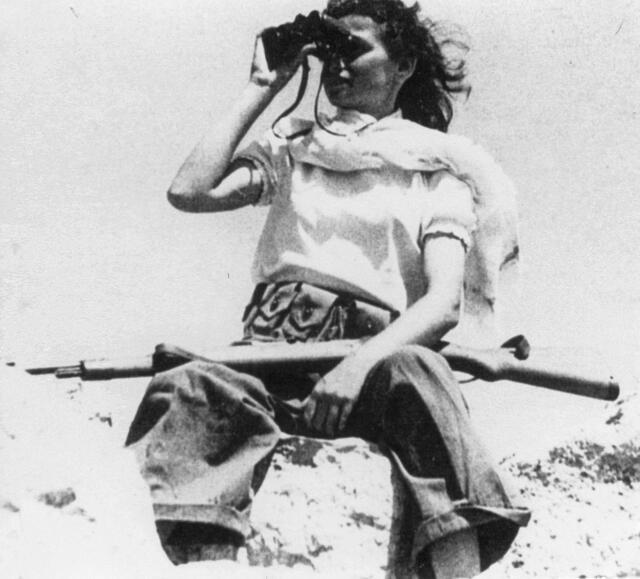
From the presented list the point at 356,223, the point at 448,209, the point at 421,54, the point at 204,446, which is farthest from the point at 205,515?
the point at 421,54

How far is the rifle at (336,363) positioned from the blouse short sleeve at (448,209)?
34 centimetres

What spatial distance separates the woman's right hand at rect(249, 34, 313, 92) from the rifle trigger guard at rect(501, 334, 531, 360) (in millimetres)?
1083

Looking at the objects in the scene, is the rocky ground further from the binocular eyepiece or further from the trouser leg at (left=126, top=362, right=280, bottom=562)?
the binocular eyepiece

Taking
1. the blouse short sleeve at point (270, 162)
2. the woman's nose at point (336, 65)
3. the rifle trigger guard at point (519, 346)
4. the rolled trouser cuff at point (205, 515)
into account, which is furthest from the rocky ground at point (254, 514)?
the woman's nose at point (336, 65)

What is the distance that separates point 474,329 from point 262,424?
3.15ft

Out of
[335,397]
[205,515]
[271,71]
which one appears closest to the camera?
[205,515]

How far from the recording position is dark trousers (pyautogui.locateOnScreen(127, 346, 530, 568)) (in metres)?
3.18

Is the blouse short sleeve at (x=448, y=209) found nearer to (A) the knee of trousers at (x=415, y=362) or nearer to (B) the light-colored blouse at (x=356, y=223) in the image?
(B) the light-colored blouse at (x=356, y=223)

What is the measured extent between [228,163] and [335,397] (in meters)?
0.93

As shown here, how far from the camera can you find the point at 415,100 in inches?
172

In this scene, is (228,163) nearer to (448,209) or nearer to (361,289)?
(361,289)

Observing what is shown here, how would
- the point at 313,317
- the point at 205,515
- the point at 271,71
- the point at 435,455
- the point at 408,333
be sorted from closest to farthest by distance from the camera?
1. the point at 205,515
2. the point at 435,455
3. the point at 408,333
4. the point at 313,317
5. the point at 271,71

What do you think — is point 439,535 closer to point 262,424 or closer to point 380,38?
point 262,424

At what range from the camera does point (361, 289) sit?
3.83 meters
